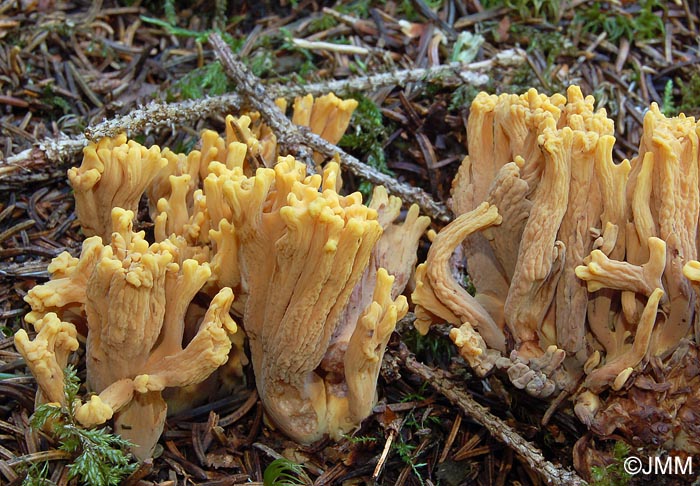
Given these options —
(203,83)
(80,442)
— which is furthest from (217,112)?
(80,442)

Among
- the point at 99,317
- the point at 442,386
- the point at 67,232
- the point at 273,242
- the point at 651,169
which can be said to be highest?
the point at 651,169

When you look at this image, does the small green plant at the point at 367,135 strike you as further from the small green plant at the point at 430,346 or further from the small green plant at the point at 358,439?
the small green plant at the point at 358,439

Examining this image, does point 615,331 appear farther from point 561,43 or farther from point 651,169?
point 561,43

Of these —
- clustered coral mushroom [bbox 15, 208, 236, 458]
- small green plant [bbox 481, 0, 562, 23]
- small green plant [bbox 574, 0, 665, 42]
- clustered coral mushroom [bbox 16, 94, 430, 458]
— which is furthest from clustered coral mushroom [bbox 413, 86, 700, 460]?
small green plant [bbox 574, 0, 665, 42]

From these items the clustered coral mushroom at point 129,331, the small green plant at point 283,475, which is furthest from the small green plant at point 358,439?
the clustered coral mushroom at point 129,331

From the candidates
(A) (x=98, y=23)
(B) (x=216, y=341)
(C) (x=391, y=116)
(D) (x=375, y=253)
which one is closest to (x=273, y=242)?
(B) (x=216, y=341)

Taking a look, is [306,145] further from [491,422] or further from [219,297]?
[491,422]

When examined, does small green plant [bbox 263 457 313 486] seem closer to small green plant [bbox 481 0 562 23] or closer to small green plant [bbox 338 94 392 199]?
small green plant [bbox 338 94 392 199]
